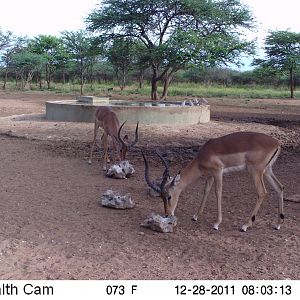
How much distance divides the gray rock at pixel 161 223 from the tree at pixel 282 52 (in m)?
32.2

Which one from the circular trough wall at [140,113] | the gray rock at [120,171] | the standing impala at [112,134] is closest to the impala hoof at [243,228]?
the gray rock at [120,171]

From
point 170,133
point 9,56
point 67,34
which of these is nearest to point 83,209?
point 170,133

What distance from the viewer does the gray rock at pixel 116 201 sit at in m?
5.79

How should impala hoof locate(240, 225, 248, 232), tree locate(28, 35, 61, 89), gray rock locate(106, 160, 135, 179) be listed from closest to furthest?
impala hoof locate(240, 225, 248, 232) → gray rock locate(106, 160, 135, 179) → tree locate(28, 35, 61, 89)

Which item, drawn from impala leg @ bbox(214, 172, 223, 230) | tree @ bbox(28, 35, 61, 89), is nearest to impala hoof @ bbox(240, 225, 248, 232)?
impala leg @ bbox(214, 172, 223, 230)

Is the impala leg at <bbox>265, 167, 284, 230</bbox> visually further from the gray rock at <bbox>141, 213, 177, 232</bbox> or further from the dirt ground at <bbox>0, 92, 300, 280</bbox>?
the gray rock at <bbox>141, 213, 177, 232</bbox>

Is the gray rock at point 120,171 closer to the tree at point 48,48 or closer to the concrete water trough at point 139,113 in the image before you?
the concrete water trough at point 139,113

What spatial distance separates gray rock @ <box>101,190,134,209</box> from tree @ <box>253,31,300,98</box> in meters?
31.5

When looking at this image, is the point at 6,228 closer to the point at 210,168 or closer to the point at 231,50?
the point at 210,168

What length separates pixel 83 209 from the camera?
579 cm

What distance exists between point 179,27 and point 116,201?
2028 cm

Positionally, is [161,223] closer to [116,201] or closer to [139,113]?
[116,201]

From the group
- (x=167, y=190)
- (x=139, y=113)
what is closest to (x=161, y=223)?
(x=167, y=190)

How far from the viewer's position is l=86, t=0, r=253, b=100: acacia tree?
23594 millimetres
